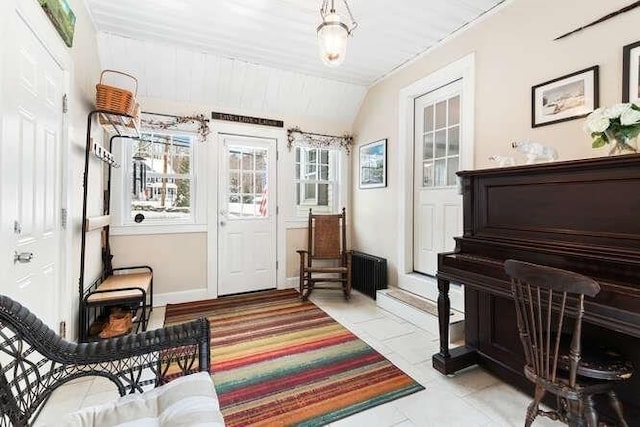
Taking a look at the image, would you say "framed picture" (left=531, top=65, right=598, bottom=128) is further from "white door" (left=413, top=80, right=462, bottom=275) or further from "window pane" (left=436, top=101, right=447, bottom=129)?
"window pane" (left=436, top=101, right=447, bottom=129)

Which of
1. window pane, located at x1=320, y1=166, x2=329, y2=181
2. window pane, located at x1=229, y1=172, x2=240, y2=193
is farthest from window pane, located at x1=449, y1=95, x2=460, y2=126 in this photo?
window pane, located at x1=229, y1=172, x2=240, y2=193

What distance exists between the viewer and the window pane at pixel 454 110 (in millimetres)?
3062

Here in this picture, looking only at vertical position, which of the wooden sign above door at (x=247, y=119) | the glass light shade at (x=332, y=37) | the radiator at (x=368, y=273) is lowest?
the radiator at (x=368, y=273)

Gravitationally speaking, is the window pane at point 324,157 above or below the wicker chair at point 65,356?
above

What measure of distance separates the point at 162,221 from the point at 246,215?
0.95m

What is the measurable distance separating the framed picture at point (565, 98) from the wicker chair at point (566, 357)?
133 cm

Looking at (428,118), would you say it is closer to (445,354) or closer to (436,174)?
(436,174)

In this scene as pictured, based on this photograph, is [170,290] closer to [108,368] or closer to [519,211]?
[108,368]

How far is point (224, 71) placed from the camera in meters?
3.44

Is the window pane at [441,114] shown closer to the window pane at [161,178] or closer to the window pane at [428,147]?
the window pane at [428,147]

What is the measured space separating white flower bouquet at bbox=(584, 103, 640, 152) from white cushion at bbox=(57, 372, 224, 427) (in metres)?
2.13

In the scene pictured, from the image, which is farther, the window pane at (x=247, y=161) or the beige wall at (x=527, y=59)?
the window pane at (x=247, y=161)

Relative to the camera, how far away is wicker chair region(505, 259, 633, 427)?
1.24m

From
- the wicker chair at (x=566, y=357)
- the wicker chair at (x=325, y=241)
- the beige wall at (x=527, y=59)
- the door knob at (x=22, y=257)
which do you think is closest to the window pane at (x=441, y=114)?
the beige wall at (x=527, y=59)
